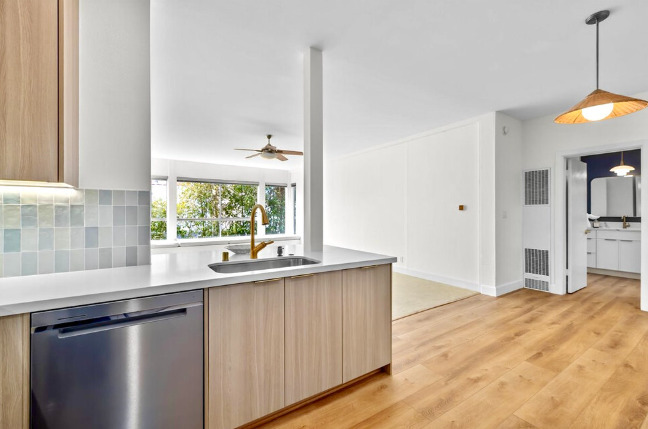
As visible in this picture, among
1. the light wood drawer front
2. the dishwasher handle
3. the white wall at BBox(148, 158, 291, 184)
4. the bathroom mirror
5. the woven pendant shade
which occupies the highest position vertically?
the white wall at BBox(148, 158, 291, 184)

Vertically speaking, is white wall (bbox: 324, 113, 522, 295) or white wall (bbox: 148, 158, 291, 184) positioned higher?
white wall (bbox: 148, 158, 291, 184)

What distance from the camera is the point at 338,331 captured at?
1767mm

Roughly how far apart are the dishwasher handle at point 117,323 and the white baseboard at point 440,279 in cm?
406

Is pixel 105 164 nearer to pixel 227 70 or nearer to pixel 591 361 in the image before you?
pixel 227 70

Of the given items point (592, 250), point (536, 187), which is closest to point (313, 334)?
point (536, 187)

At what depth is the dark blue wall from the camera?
5.02m

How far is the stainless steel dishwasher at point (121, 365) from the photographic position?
106cm

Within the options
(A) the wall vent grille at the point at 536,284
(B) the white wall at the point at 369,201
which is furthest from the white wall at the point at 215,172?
(A) the wall vent grille at the point at 536,284

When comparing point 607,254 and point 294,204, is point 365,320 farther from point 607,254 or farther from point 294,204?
point 294,204

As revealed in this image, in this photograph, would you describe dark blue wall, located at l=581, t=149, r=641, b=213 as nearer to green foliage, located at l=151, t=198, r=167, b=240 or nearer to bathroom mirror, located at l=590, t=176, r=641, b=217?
bathroom mirror, located at l=590, t=176, r=641, b=217

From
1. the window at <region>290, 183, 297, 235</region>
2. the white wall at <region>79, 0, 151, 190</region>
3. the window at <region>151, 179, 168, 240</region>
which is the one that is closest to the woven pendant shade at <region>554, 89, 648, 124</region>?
the white wall at <region>79, 0, 151, 190</region>

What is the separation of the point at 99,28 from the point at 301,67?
159 centimetres

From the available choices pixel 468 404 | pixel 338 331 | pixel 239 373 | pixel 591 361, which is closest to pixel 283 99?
pixel 338 331

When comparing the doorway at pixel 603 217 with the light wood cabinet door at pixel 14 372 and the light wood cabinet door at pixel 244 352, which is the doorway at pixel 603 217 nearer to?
the light wood cabinet door at pixel 244 352
